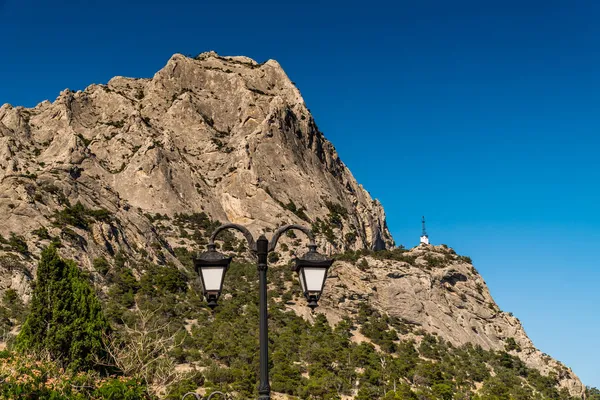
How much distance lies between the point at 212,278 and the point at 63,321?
32.7 m

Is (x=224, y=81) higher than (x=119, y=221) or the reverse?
higher

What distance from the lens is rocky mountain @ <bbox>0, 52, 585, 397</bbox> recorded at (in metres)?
71.1

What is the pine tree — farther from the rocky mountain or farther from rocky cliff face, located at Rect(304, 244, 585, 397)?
rocky cliff face, located at Rect(304, 244, 585, 397)

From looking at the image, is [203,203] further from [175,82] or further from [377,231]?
[377,231]

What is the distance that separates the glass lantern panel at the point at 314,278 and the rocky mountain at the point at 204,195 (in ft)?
152

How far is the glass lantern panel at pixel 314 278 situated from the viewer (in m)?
8.59

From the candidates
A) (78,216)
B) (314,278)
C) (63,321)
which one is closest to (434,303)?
(78,216)

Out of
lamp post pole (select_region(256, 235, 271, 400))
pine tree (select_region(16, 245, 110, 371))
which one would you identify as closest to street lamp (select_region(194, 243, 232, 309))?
lamp post pole (select_region(256, 235, 271, 400))

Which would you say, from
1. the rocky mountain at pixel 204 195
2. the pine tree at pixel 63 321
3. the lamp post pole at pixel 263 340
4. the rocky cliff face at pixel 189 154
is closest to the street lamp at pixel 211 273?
the lamp post pole at pixel 263 340

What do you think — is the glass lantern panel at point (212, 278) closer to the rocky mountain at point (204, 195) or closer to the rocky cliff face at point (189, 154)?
the rocky mountain at point (204, 195)

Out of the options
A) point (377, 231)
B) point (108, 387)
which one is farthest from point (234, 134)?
point (108, 387)

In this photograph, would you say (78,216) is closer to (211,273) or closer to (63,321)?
(63,321)

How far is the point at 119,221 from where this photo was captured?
78.1 meters

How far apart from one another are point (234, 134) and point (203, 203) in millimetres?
17883
